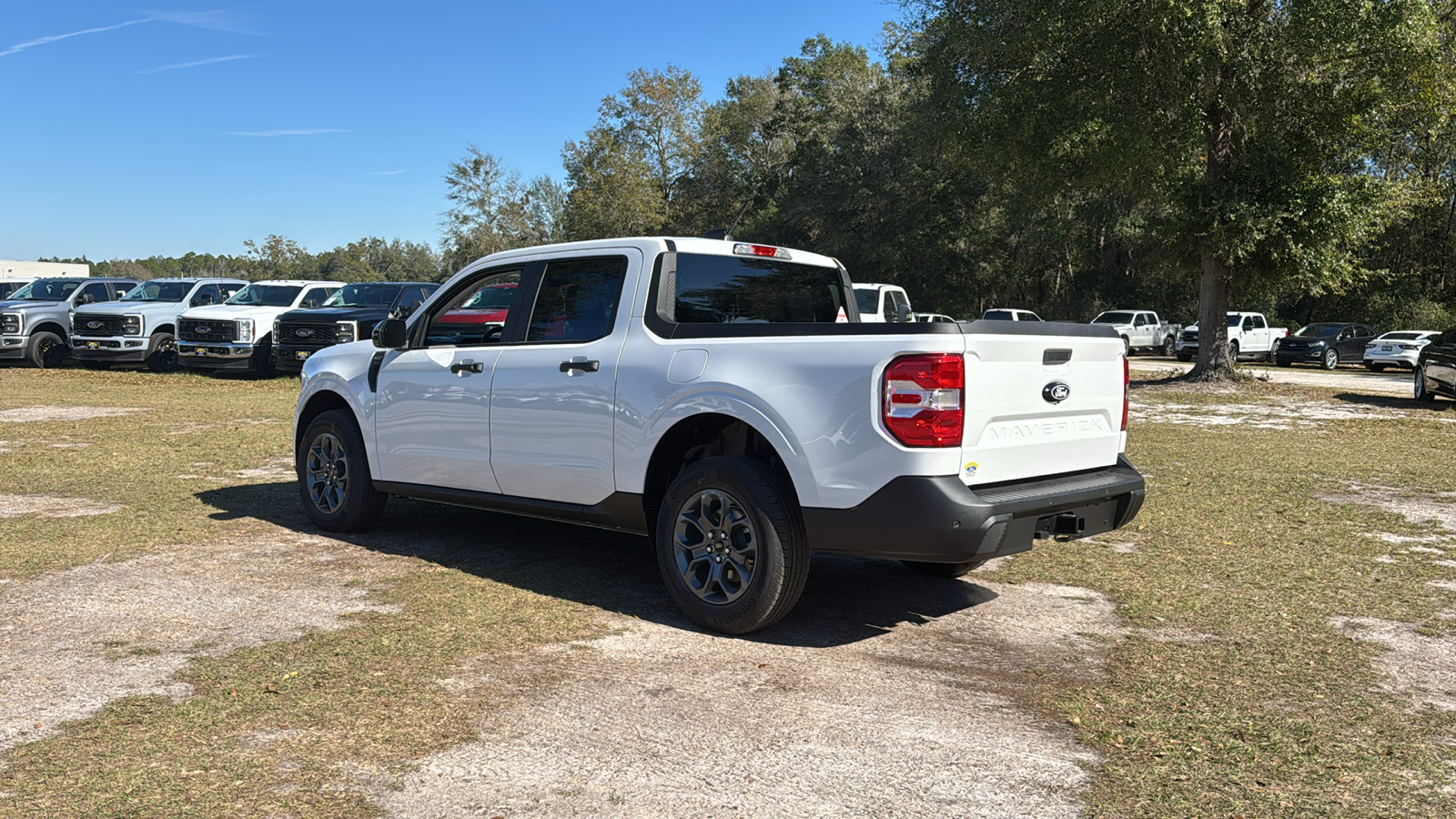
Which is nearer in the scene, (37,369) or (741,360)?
(741,360)

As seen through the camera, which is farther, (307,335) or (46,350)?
(46,350)

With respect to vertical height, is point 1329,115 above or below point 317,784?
above

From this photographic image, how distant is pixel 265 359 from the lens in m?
23.2

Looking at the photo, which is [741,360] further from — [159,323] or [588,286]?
[159,323]

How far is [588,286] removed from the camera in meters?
6.23

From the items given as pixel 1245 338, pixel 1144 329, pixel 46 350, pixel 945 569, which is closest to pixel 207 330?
pixel 46 350

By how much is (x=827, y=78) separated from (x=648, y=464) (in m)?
70.4

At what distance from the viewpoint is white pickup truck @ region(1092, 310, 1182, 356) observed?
41.5m

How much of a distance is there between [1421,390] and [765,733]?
2105 centimetres

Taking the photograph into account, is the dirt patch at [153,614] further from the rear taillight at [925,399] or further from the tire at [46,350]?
the tire at [46,350]

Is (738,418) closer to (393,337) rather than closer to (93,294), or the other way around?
(393,337)

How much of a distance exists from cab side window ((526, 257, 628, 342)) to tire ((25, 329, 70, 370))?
76.6 feet

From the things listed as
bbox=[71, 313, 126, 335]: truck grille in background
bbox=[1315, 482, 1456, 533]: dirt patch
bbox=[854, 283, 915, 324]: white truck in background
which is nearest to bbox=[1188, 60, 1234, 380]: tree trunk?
bbox=[854, 283, 915, 324]: white truck in background

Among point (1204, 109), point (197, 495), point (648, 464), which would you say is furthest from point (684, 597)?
point (1204, 109)
